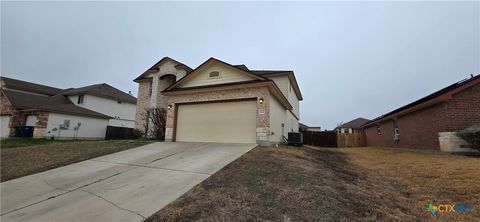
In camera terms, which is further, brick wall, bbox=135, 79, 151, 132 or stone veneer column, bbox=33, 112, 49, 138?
brick wall, bbox=135, 79, 151, 132

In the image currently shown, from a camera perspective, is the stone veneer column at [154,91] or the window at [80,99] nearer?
the stone veneer column at [154,91]

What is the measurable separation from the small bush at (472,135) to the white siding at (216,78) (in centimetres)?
1007

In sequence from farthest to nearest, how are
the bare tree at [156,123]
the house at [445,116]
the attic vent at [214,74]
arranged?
the bare tree at [156,123], the attic vent at [214,74], the house at [445,116]

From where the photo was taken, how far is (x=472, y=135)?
27.2 ft

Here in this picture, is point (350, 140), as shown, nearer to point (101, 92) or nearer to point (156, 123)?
point (156, 123)

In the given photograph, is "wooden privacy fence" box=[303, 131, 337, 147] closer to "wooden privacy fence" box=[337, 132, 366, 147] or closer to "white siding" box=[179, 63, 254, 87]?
"wooden privacy fence" box=[337, 132, 366, 147]

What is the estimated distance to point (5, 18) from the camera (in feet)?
55.8

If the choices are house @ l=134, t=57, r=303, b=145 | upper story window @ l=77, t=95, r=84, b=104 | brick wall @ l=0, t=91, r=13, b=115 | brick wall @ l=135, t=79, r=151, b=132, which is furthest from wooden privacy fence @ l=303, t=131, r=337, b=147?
brick wall @ l=0, t=91, r=13, b=115

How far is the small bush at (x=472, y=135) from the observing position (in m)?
8.14

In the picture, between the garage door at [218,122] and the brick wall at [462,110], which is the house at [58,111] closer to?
the garage door at [218,122]

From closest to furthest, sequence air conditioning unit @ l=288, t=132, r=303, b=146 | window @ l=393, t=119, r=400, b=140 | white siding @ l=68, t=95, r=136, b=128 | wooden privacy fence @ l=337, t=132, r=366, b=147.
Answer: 1. air conditioning unit @ l=288, t=132, r=303, b=146
2. window @ l=393, t=119, r=400, b=140
3. wooden privacy fence @ l=337, t=132, r=366, b=147
4. white siding @ l=68, t=95, r=136, b=128

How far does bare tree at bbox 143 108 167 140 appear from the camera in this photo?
14.2 m

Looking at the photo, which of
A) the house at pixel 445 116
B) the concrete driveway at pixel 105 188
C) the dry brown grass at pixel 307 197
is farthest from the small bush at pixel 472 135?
the concrete driveway at pixel 105 188

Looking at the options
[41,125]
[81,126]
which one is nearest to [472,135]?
[81,126]
